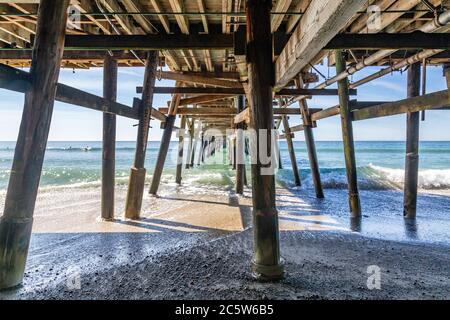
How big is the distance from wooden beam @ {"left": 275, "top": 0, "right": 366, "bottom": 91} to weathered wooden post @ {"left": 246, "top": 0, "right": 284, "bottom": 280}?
9.5 inches

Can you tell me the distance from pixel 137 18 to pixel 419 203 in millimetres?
7939

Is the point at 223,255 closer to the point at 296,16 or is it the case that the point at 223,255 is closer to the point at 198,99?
the point at 296,16

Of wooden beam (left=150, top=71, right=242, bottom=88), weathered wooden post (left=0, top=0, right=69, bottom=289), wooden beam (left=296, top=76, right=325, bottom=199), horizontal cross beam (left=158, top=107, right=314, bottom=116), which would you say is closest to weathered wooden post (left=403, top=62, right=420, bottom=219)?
wooden beam (left=296, top=76, right=325, bottom=199)

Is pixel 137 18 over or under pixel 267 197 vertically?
over

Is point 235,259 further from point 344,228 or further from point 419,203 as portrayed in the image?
point 419,203

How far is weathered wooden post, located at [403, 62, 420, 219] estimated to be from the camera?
5.02 metres

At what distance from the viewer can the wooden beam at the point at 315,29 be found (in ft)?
5.24

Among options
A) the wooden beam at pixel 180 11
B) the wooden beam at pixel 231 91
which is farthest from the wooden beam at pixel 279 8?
the wooden beam at pixel 231 91

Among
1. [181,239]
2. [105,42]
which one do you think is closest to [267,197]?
[181,239]

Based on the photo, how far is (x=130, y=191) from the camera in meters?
5.11

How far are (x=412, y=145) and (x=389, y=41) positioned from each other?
281cm

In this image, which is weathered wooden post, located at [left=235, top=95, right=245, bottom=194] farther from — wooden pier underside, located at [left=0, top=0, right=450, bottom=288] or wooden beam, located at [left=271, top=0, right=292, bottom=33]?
wooden beam, located at [left=271, top=0, right=292, bottom=33]

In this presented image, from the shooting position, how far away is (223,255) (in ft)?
10.8

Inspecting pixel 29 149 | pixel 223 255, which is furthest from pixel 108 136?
pixel 223 255
